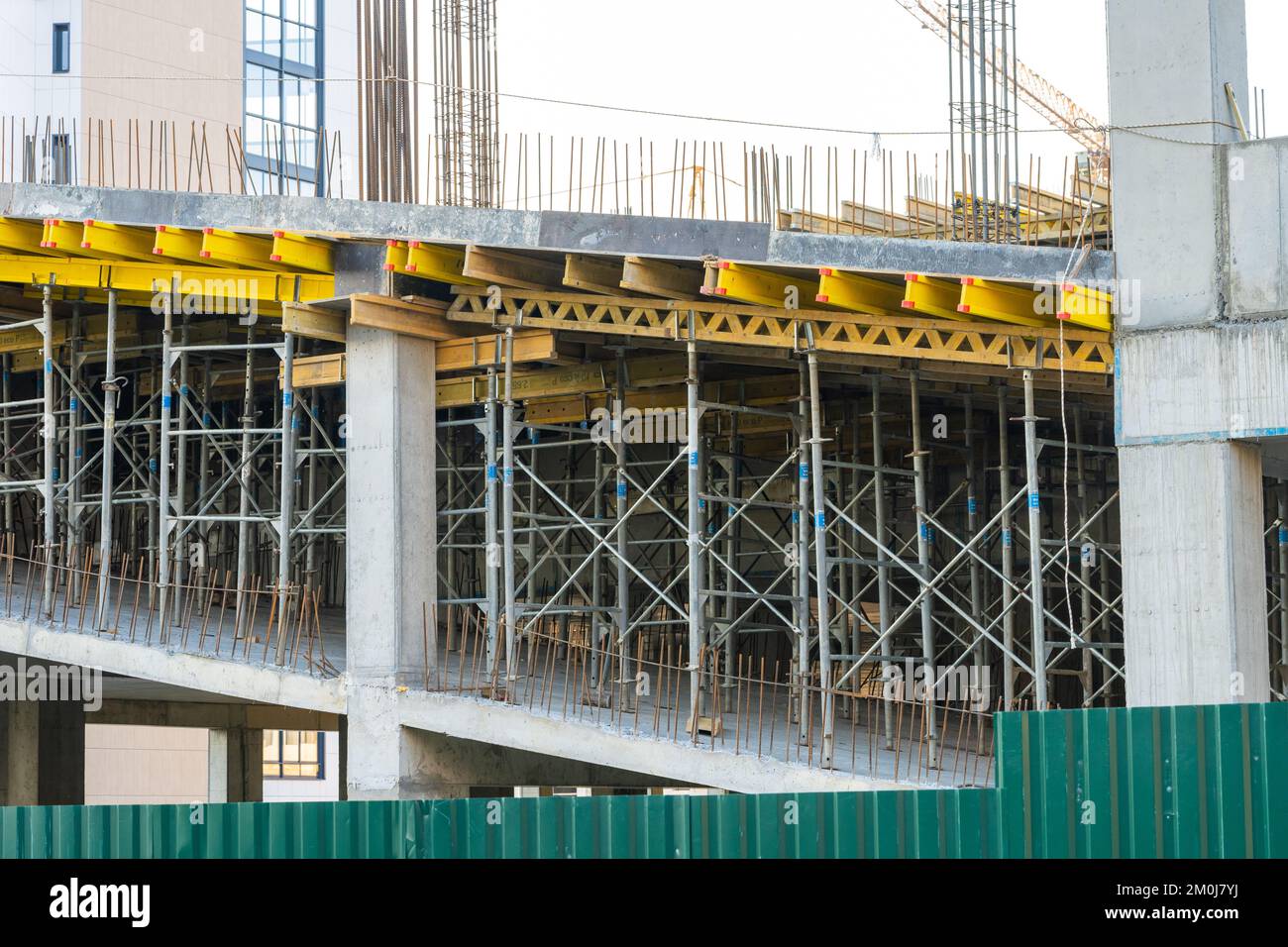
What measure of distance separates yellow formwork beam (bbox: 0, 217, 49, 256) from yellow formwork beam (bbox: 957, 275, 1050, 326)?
11.2 metres

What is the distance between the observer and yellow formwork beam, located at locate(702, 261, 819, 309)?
53.6 ft

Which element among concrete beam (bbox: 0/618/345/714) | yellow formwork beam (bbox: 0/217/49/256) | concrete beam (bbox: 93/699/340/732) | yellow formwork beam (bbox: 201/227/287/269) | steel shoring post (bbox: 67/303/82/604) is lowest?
concrete beam (bbox: 93/699/340/732)

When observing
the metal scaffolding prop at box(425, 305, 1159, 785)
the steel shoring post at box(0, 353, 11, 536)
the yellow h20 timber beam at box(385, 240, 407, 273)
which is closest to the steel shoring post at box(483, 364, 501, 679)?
the metal scaffolding prop at box(425, 305, 1159, 785)

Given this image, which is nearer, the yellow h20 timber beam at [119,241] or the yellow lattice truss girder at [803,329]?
the yellow lattice truss girder at [803,329]

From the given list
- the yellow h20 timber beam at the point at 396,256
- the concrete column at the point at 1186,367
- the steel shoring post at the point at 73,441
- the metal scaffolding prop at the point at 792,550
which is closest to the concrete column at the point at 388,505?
the metal scaffolding prop at the point at 792,550

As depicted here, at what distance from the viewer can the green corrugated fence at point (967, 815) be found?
9.13m

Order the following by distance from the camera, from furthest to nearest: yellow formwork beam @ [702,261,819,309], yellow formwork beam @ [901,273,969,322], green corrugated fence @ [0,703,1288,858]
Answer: yellow formwork beam @ [702,261,819,309], yellow formwork beam @ [901,273,969,322], green corrugated fence @ [0,703,1288,858]

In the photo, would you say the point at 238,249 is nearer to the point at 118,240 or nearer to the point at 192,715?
the point at 118,240

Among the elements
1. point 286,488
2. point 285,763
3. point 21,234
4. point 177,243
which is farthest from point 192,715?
point 285,763

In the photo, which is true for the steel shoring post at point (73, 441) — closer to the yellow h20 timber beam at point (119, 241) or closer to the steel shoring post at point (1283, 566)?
the yellow h20 timber beam at point (119, 241)

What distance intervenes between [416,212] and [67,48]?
32141 millimetres

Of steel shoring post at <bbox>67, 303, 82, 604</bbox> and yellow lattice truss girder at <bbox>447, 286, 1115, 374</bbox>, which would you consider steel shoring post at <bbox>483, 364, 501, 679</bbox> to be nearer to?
yellow lattice truss girder at <bbox>447, 286, 1115, 374</bbox>

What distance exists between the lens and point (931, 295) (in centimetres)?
1540

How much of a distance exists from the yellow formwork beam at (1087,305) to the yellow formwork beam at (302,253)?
26.7 ft
